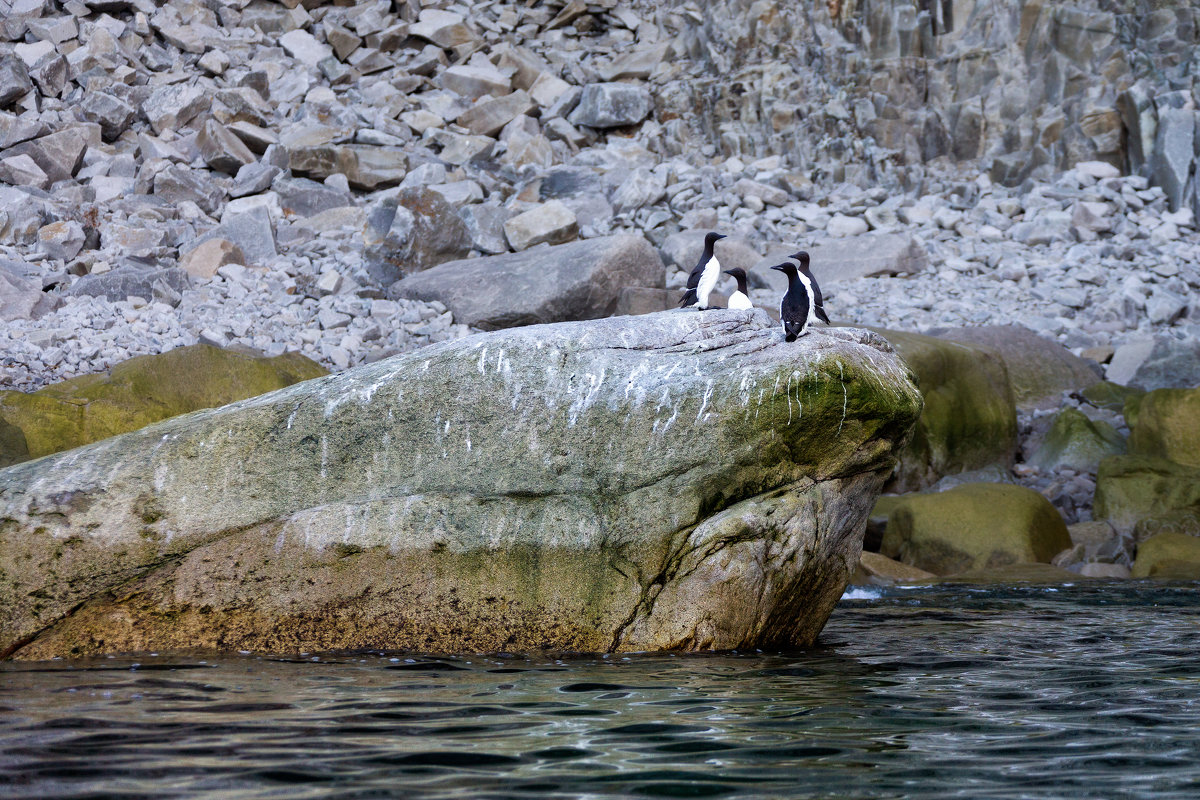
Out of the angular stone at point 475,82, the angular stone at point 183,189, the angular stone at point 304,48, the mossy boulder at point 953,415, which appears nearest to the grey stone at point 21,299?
the angular stone at point 183,189

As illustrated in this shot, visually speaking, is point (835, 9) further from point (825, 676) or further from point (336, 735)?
point (336, 735)

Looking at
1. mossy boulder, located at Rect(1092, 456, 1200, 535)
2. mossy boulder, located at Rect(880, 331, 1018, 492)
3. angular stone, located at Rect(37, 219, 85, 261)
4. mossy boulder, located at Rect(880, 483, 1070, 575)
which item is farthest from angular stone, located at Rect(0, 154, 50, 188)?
mossy boulder, located at Rect(1092, 456, 1200, 535)

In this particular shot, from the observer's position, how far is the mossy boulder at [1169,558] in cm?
926

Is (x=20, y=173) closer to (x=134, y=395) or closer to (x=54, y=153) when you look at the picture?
(x=54, y=153)

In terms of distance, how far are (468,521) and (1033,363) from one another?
35.5ft

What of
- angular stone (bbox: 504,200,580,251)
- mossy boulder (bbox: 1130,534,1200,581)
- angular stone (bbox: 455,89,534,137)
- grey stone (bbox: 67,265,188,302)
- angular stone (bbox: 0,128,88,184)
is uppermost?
angular stone (bbox: 455,89,534,137)

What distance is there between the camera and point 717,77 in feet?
71.7

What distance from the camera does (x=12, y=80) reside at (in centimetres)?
1884

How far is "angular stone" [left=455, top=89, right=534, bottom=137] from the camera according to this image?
68.9ft

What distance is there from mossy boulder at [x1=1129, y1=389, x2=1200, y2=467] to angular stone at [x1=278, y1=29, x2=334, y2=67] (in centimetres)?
1710

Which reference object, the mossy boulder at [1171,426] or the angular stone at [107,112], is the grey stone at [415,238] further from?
the mossy boulder at [1171,426]

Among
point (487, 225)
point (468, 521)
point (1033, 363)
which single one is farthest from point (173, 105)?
point (468, 521)

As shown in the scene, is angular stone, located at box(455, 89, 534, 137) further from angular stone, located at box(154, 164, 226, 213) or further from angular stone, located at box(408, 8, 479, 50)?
angular stone, located at box(154, 164, 226, 213)

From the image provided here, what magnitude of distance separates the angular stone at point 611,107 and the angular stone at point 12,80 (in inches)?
389
